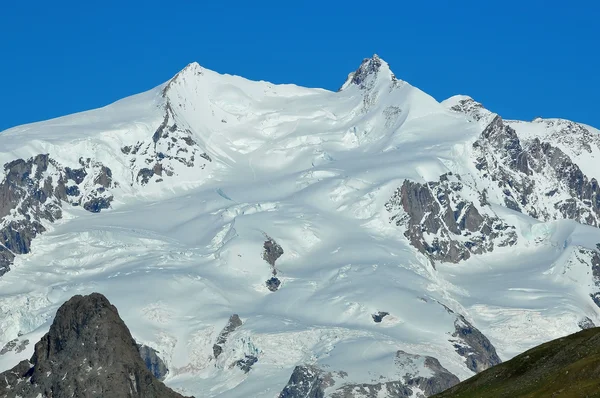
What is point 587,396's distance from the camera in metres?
195

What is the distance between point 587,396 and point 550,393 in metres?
5.40

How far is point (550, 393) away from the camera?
19938 cm
